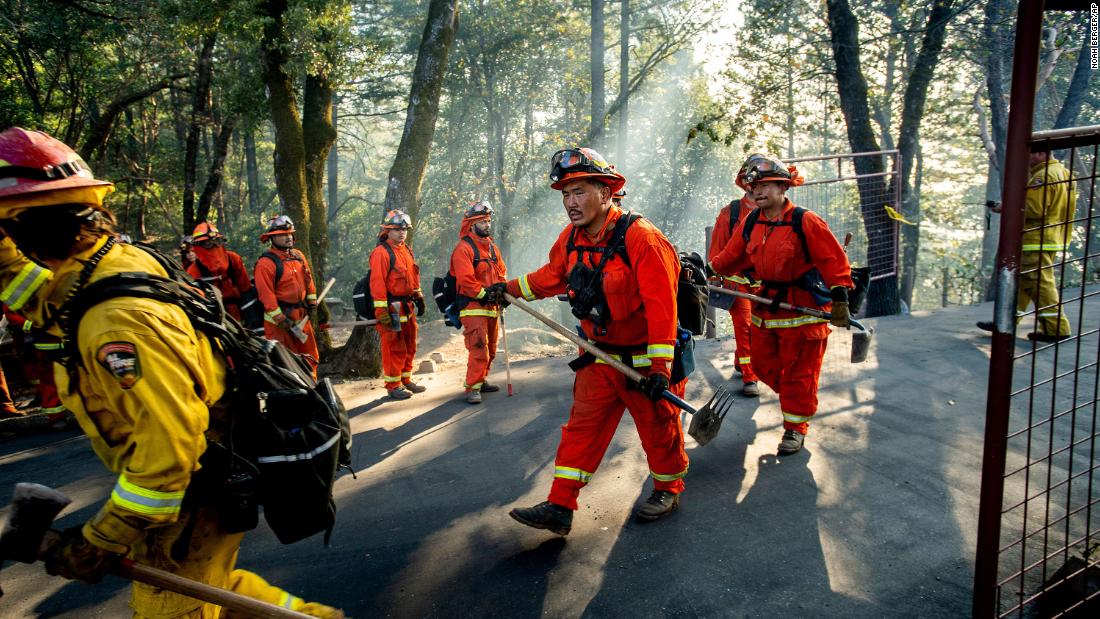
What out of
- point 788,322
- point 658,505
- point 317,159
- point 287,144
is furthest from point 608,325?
point 317,159

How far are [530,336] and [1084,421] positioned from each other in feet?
40.6

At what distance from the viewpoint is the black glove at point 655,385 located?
11.0 feet

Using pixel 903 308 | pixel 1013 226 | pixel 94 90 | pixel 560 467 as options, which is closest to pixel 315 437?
pixel 560 467

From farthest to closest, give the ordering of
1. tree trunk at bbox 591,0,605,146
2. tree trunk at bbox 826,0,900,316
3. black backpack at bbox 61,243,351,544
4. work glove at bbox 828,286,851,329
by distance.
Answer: tree trunk at bbox 591,0,605,146, tree trunk at bbox 826,0,900,316, work glove at bbox 828,286,851,329, black backpack at bbox 61,243,351,544

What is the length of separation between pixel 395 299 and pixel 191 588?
561cm

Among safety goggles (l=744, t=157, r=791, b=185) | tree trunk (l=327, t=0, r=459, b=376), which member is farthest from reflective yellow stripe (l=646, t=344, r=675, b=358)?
tree trunk (l=327, t=0, r=459, b=376)

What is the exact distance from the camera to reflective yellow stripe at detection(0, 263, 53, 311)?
2.05m

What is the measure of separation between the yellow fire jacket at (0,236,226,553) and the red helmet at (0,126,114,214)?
196mm

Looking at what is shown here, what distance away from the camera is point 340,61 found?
8.86 meters

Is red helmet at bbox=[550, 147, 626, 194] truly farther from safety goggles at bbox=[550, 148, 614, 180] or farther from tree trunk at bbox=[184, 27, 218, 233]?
tree trunk at bbox=[184, 27, 218, 233]

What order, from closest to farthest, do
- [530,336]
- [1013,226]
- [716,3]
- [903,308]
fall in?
[1013,226], [903,308], [530,336], [716,3]

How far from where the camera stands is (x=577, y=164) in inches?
141

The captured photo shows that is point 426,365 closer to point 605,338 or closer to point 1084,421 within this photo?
point 605,338

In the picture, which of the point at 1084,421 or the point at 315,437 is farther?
the point at 1084,421
